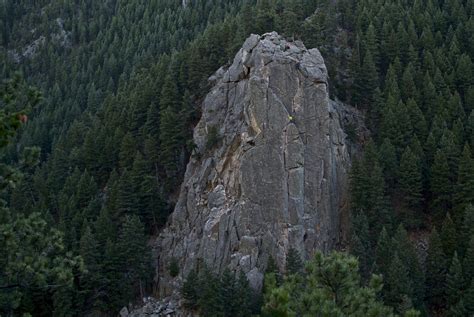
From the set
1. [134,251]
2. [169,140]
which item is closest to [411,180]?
[169,140]

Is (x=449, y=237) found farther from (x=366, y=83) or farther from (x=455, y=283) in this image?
(x=366, y=83)

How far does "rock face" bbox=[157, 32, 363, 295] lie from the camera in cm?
4925

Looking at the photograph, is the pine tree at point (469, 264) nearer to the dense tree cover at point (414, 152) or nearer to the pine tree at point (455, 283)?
the dense tree cover at point (414, 152)

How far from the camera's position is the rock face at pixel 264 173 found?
162 ft

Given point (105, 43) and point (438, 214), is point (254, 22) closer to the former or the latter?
point (438, 214)

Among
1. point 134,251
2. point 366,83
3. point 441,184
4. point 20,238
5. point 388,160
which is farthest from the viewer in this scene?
point 366,83

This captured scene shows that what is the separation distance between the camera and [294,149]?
5147 cm

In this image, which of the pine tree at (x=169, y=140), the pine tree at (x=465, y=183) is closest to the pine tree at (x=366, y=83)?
the pine tree at (x=465, y=183)

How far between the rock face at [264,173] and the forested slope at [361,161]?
320 centimetres

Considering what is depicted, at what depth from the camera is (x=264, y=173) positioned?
166 feet

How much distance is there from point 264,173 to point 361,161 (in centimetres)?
933

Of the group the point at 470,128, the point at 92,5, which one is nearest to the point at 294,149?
the point at 470,128

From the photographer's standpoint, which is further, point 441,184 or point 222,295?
point 441,184

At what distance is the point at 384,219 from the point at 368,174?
4283 mm
